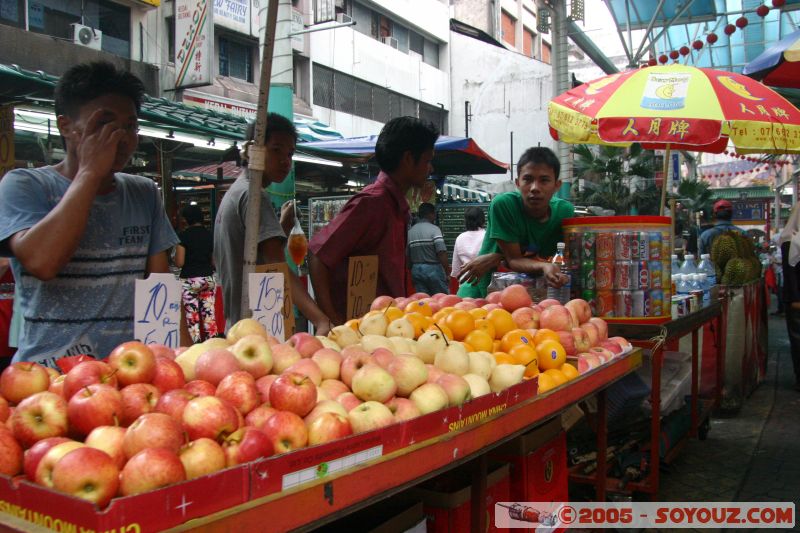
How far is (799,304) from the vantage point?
7.27 m

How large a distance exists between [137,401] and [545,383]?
1.61 metres

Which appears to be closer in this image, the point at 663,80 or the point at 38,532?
the point at 38,532

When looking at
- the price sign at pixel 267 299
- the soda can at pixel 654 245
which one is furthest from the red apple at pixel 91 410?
the soda can at pixel 654 245

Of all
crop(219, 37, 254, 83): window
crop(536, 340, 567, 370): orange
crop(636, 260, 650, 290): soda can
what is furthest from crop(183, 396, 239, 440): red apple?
crop(219, 37, 254, 83): window

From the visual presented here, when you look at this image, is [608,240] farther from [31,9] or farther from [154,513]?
[31,9]

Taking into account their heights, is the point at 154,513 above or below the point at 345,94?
below

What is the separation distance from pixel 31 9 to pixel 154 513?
16.3 metres

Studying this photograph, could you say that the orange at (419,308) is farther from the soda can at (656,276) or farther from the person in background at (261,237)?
the soda can at (656,276)

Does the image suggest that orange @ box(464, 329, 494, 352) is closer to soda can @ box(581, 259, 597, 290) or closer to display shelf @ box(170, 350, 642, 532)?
display shelf @ box(170, 350, 642, 532)

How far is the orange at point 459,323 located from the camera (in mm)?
2973

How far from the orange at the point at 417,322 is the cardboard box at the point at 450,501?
2.19 ft

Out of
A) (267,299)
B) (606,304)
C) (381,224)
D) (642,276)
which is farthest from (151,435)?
(642,276)

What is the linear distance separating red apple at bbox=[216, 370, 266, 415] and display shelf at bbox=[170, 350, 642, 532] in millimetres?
407

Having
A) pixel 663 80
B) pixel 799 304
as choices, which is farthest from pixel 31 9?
pixel 799 304
